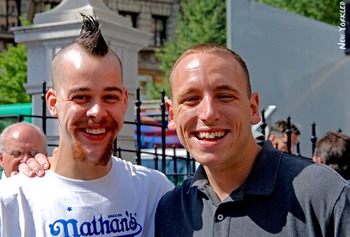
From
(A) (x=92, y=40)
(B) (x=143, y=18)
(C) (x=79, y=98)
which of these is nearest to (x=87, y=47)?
(A) (x=92, y=40)

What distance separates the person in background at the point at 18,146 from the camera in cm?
477

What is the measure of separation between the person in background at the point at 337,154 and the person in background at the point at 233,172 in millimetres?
2463

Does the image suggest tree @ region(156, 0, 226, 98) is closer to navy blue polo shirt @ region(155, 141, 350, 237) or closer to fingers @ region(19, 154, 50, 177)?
fingers @ region(19, 154, 50, 177)

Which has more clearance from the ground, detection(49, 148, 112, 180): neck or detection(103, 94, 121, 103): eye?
detection(103, 94, 121, 103): eye

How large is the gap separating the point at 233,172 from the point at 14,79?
23.1 m

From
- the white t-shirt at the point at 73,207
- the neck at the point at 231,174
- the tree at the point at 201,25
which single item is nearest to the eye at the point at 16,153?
the white t-shirt at the point at 73,207

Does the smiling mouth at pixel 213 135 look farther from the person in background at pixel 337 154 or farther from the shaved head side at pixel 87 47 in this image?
the person in background at pixel 337 154

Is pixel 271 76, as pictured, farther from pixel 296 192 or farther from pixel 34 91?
pixel 296 192

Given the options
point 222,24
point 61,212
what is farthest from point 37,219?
point 222,24

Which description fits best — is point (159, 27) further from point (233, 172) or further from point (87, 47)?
point (233, 172)

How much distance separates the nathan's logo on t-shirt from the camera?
2605 millimetres

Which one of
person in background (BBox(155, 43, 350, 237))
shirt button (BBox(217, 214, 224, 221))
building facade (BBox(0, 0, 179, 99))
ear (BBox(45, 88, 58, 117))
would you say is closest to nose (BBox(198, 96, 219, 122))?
person in background (BBox(155, 43, 350, 237))

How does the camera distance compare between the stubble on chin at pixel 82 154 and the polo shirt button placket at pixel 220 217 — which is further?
the stubble on chin at pixel 82 154

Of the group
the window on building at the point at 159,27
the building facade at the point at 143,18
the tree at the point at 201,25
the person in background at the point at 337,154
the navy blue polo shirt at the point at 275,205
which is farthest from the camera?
the window on building at the point at 159,27
